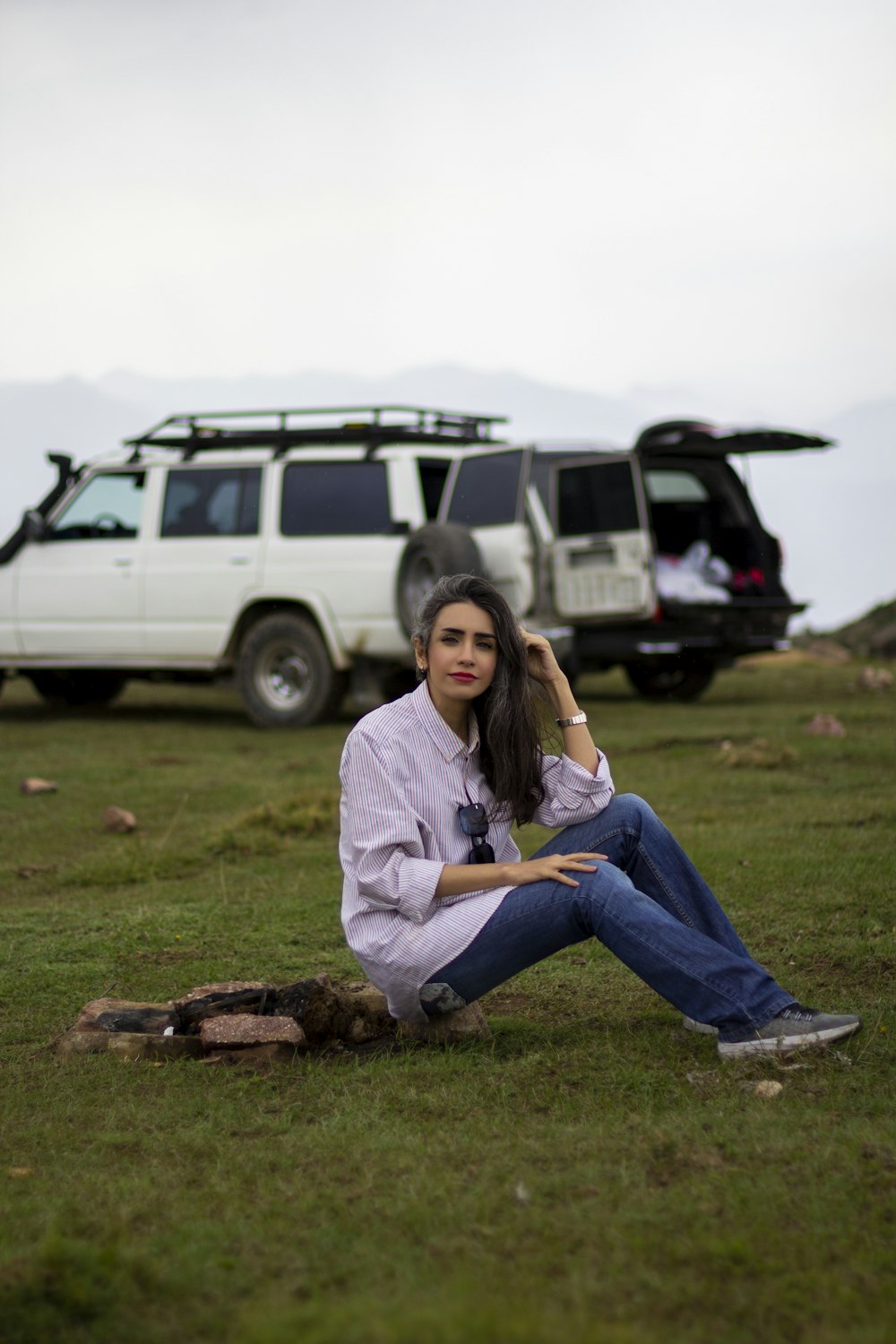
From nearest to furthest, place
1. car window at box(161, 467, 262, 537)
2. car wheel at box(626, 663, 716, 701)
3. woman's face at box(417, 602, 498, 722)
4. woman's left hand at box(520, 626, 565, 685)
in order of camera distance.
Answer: woman's face at box(417, 602, 498, 722)
woman's left hand at box(520, 626, 565, 685)
car window at box(161, 467, 262, 537)
car wheel at box(626, 663, 716, 701)

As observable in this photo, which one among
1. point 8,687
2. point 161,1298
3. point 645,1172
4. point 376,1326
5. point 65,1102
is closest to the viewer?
point 376,1326

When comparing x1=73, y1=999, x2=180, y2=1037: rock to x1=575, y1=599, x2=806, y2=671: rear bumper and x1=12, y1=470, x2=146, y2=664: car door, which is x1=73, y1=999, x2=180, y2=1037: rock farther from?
x1=12, y1=470, x2=146, y2=664: car door

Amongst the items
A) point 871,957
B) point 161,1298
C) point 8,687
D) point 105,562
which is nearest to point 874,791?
point 871,957

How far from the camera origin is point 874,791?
7.74 meters

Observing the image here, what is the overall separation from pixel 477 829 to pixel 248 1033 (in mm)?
839

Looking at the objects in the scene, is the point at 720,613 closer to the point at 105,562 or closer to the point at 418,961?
the point at 105,562

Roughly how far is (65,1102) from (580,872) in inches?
55.2

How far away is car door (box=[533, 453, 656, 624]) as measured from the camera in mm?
10688

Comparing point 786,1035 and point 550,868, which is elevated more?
point 550,868

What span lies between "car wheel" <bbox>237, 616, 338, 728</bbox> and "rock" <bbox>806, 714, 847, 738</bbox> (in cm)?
359

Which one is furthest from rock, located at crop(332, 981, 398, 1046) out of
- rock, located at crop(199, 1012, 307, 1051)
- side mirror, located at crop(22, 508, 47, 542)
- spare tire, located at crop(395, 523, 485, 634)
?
side mirror, located at crop(22, 508, 47, 542)

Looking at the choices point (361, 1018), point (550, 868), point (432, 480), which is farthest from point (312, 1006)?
point (432, 480)

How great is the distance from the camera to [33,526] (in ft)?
39.9

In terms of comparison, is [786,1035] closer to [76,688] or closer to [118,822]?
[118,822]
